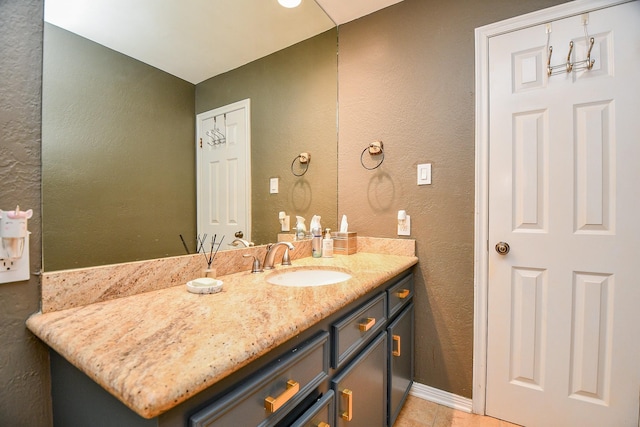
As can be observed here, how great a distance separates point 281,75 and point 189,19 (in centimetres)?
63

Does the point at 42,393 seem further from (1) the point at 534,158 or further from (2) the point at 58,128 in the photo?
(1) the point at 534,158

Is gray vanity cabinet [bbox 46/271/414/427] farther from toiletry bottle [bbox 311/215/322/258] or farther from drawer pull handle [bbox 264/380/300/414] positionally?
toiletry bottle [bbox 311/215/322/258]

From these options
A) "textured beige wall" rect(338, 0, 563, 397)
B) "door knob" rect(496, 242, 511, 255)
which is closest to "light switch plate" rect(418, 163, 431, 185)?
"textured beige wall" rect(338, 0, 563, 397)

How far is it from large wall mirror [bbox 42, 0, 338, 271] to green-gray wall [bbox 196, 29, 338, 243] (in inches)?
0.4

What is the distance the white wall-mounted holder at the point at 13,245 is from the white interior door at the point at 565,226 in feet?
6.11

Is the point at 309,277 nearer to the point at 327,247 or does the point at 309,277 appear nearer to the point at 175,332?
the point at 327,247

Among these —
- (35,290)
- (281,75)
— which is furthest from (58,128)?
(281,75)

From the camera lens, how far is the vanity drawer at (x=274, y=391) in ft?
1.77

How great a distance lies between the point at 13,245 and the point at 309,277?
3.51 feet

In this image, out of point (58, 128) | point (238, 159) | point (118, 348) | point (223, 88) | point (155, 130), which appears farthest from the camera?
point (238, 159)

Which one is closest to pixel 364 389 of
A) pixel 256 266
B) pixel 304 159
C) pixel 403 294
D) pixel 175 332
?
pixel 403 294

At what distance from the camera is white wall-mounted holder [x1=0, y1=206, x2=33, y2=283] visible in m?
0.69

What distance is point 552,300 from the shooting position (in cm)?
138

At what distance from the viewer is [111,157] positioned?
0.90m
